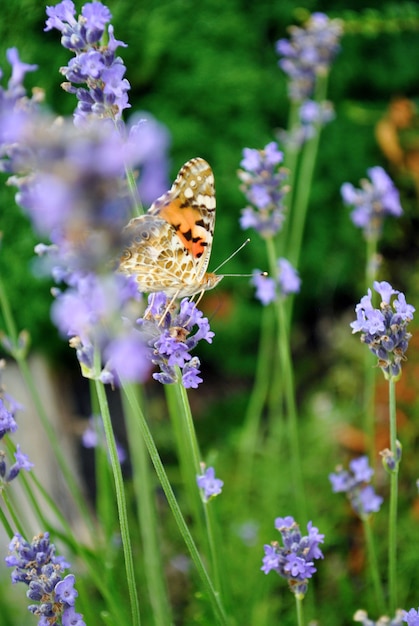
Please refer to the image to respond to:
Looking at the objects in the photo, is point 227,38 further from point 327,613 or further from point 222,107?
point 327,613

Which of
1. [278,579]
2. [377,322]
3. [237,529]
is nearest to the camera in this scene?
[377,322]

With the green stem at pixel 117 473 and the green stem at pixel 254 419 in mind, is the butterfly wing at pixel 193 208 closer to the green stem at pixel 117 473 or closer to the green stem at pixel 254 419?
the green stem at pixel 117 473

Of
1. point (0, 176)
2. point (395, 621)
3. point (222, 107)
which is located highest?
point (222, 107)

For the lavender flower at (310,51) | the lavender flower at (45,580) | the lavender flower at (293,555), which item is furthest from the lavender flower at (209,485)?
the lavender flower at (310,51)

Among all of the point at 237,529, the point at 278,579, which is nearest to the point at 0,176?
the point at 237,529

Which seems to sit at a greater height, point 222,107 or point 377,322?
point 222,107

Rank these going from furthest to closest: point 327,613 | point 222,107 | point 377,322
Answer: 1. point 222,107
2. point 327,613
3. point 377,322

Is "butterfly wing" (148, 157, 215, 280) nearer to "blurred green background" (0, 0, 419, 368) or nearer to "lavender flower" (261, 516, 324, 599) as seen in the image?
"lavender flower" (261, 516, 324, 599)

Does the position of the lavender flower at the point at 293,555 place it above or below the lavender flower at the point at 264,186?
below
